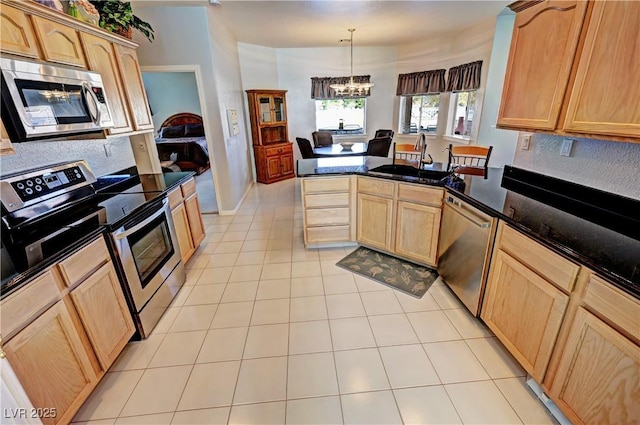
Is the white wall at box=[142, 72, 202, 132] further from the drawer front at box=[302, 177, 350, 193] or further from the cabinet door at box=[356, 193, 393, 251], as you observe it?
the cabinet door at box=[356, 193, 393, 251]

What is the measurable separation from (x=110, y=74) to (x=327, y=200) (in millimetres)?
2071

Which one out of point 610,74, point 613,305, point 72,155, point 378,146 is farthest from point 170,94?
point 613,305

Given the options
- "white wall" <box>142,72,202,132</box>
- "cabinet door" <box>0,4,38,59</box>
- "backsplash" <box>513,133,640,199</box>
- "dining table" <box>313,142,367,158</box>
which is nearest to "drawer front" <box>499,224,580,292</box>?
"backsplash" <box>513,133,640,199</box>

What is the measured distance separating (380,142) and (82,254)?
4486 mm

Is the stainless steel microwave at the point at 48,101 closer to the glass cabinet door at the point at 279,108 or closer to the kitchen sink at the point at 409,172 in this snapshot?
the kitchen sink at the point at 409,172

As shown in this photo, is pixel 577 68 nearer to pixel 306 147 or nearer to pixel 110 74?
pixel 110 74

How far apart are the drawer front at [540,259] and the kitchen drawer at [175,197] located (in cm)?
249

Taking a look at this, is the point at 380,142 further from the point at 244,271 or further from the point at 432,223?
the point at 244,271

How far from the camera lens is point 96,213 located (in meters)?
1.75

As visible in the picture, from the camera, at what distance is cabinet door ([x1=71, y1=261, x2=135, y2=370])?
4.63 feet

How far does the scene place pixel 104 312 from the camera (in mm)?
1548

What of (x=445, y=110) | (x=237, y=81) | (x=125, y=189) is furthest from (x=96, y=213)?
(x=445, y=110)

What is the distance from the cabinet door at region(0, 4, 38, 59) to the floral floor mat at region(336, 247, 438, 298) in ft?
8.46

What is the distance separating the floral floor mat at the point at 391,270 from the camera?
2373mm
